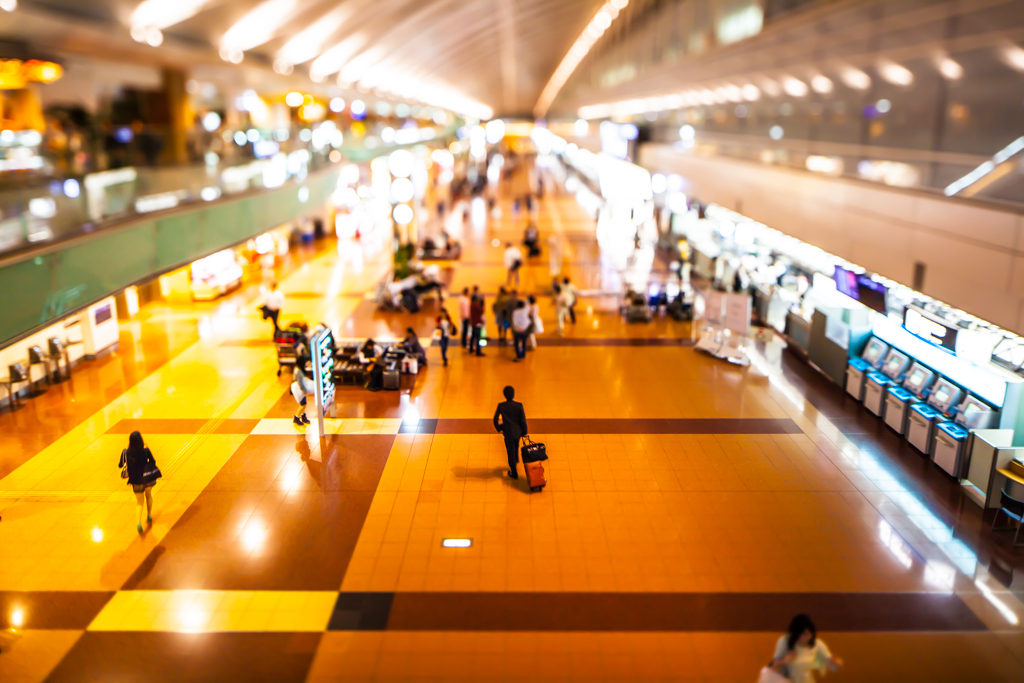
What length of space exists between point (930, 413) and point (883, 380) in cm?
134

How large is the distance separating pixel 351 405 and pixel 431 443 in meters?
2.17

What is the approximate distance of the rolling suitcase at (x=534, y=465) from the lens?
28.0 feet

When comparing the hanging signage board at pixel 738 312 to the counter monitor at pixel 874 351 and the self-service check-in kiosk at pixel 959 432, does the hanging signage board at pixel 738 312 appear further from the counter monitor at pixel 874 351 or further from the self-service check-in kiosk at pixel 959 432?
the self-service check-in kiosk at pixel 959 432

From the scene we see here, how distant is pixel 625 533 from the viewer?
7766mm

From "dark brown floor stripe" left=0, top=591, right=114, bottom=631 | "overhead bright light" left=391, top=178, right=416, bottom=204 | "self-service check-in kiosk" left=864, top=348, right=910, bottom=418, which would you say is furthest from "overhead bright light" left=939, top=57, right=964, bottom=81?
"overhead bright light" left=391, top=178, right=416, bottom=204

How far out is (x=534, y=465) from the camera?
857 cm

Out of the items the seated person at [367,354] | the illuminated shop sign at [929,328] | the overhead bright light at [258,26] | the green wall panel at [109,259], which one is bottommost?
the seated person at [367,354]

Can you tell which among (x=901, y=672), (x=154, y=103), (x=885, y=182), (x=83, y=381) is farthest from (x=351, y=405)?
(x=154, y=103)

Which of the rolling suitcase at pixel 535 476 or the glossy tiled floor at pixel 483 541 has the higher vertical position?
the rolling suitcase at pixel 535 476

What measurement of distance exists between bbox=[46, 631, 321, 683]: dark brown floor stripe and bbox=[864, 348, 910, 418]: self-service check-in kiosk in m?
8.86

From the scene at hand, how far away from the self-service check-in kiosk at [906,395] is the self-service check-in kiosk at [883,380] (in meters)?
0.16

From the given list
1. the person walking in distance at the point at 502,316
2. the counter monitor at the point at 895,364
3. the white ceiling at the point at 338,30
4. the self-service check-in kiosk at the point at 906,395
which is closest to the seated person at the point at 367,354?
the person walking in distance at the point at 502,316

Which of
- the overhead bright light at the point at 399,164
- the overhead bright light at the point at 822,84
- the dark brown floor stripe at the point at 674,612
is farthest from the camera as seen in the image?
the overhead bright light at the point at 399,164

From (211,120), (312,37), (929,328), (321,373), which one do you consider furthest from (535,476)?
(211,120)
